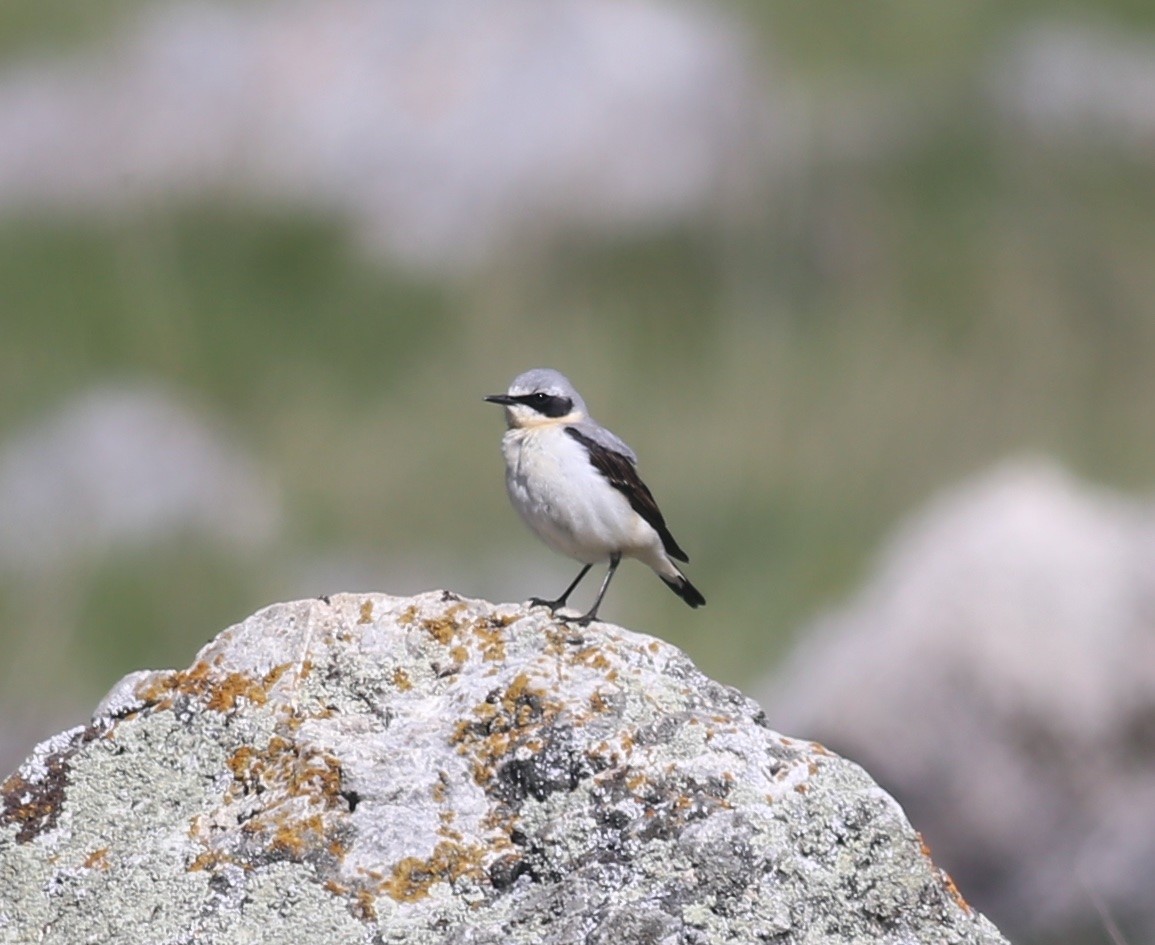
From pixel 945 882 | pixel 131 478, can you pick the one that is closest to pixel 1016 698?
pixel 945 882

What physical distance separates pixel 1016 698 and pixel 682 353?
44.1ft

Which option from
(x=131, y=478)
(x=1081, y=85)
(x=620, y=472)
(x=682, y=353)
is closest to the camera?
(x=620, y=472)

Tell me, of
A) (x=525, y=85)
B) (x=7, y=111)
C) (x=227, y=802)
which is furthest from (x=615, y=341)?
Answer: (x=227, y=802)

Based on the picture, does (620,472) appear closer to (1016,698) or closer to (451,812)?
(451,812)

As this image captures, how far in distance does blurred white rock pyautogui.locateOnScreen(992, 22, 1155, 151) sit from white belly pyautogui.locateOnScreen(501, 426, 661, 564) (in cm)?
2042

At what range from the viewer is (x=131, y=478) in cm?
2291

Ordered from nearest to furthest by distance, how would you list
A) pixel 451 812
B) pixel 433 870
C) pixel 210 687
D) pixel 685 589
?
pixel 433 870
pixel 451 812
pixel 210 687
pixel 685 589

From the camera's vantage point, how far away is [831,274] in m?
24.5

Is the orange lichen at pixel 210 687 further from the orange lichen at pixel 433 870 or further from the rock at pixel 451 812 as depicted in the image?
the orange lichen at pixel 433 870

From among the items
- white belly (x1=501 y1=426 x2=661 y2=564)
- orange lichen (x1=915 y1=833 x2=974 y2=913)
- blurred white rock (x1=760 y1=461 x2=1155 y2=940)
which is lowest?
orange lichen (x1=915 y1=833 x2=974 y2=913)

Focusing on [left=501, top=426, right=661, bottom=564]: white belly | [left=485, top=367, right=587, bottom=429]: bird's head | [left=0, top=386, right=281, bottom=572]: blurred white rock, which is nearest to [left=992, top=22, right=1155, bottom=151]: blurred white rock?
[left=0, top=386, right=281, bottom=572]: blurred white rock

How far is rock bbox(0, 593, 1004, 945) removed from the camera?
168 inches

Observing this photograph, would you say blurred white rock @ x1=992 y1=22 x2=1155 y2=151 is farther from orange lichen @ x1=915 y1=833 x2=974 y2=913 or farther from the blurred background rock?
orange lichen @ x1=915 y1=833 x2=974 y2=913

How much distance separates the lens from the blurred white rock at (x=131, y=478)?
72.1ft
